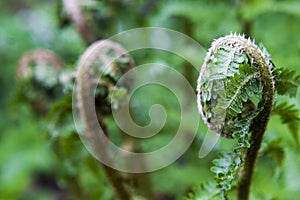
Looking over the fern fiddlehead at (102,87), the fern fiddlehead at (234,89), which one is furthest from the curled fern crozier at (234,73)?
the fern fiddlehead at (102,87)

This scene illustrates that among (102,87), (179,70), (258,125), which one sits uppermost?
(179,70)

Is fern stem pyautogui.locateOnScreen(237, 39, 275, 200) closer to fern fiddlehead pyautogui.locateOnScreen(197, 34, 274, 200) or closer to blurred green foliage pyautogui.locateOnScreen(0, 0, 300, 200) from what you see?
fern fiddlehead pyautogui.locateOnScreen(197, 34, 274, 200)

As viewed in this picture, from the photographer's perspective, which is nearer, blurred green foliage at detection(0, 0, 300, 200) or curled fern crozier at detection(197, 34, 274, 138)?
curled fern crozier at detection(197, 34, 274, 138)

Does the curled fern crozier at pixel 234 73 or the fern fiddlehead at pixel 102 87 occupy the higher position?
the fern fiddlehead at pixel 102 87

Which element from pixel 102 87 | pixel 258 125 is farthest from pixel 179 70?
pixel 258 125

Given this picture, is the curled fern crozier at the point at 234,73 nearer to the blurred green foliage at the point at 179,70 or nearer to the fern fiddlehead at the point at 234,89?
the fern fiddlehead at the point at 234,89

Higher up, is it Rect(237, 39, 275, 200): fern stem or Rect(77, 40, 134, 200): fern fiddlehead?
Rect(77, 40, 134, 200): fern fiddlehead

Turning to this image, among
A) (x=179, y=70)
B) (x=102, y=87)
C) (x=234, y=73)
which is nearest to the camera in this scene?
(x=234, y=73)

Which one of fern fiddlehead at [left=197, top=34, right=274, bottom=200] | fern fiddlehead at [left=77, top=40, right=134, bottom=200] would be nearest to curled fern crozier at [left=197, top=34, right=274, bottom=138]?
fern fiddlehead at [left=197, top=34, right=274, bottom=200]

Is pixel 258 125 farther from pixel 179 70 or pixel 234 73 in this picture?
pixel 179 70

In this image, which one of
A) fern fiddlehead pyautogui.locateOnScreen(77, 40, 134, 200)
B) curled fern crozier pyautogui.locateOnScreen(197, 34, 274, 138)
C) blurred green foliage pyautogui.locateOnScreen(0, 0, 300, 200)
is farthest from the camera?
blurred green foliage pyautogui.locateOnScreen(0, 0, 300, 200)
